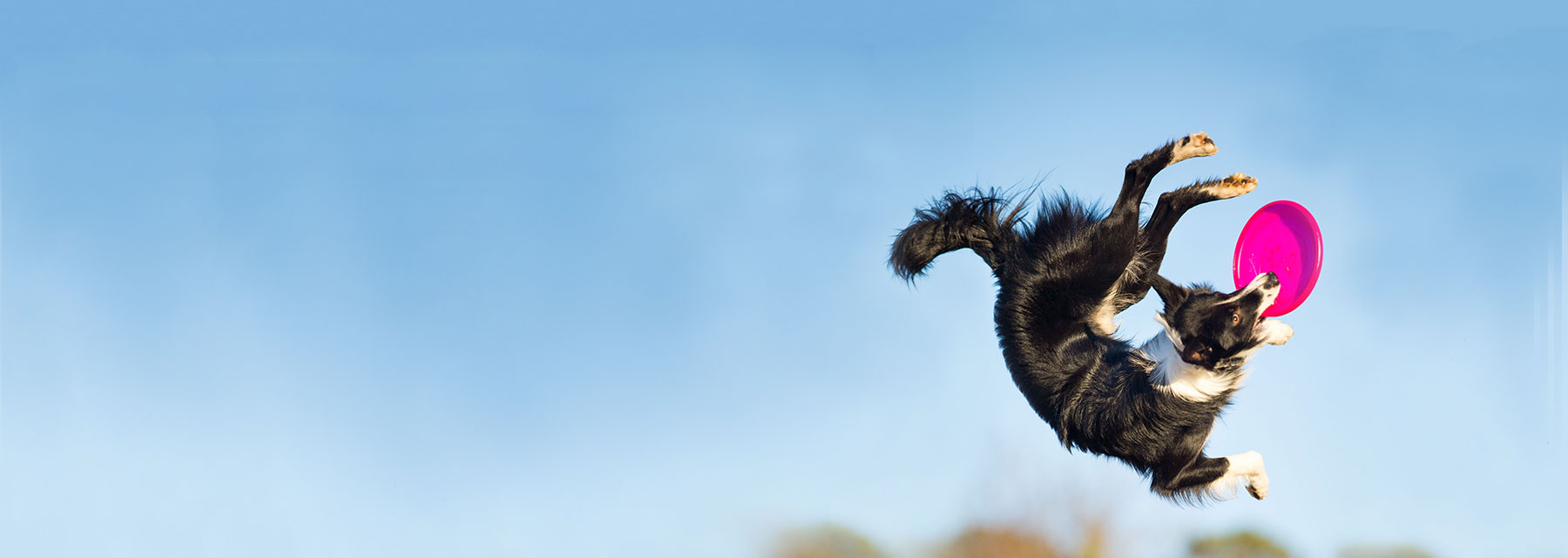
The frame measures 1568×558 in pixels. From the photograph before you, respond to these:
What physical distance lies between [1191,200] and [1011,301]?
120cm

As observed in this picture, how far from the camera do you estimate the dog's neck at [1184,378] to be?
5957 millimetres

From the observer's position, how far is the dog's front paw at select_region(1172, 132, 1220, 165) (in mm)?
6094

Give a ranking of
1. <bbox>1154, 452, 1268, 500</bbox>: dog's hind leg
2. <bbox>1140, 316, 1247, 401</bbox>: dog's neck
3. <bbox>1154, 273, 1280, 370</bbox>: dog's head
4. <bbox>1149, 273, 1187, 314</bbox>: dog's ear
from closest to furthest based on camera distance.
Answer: <bbox>1154, 273, 1280, 370</bbox>: dog's head
<bbox>1140, 316, 1247, 401</bbox>: dog's neck
<bbox>1149, 273, 1187, 314</bbox>: dog's ear
<bbox>1154, 452, 1268, 500</bbox>: dog's hind leg

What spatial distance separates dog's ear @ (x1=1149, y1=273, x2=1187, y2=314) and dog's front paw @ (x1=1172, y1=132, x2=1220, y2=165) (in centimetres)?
72

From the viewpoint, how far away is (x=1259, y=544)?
17781 mm

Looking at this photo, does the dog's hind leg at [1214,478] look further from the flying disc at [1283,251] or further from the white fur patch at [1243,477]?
the flying disc at [1283,251]

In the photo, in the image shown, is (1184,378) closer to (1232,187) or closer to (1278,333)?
(1278,333)

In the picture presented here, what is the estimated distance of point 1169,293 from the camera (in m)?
6.25

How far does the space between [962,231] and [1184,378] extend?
5.40 ft

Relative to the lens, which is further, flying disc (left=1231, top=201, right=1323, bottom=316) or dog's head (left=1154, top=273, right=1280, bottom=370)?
→ flying disc (left=1231, top=201, right=1323, bottom=316)

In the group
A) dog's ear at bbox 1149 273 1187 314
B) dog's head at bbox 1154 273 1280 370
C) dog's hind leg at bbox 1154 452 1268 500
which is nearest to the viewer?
dog's head at bbox 1154 273 1280 370

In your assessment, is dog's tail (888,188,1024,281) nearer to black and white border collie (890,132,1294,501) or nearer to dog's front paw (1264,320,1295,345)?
black and white border collie (890,132,1294,501)

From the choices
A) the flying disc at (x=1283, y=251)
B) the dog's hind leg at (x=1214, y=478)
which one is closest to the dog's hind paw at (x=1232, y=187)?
the flying disc at (x=1283, y=251)

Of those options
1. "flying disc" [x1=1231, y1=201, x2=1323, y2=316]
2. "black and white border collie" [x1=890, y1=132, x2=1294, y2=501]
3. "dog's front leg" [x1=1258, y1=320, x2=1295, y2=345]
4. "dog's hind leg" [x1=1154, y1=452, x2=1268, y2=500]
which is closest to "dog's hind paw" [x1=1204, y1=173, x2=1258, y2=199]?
"black and white border collie" [x1=890, y1=132, x2=1294, y2=501]
